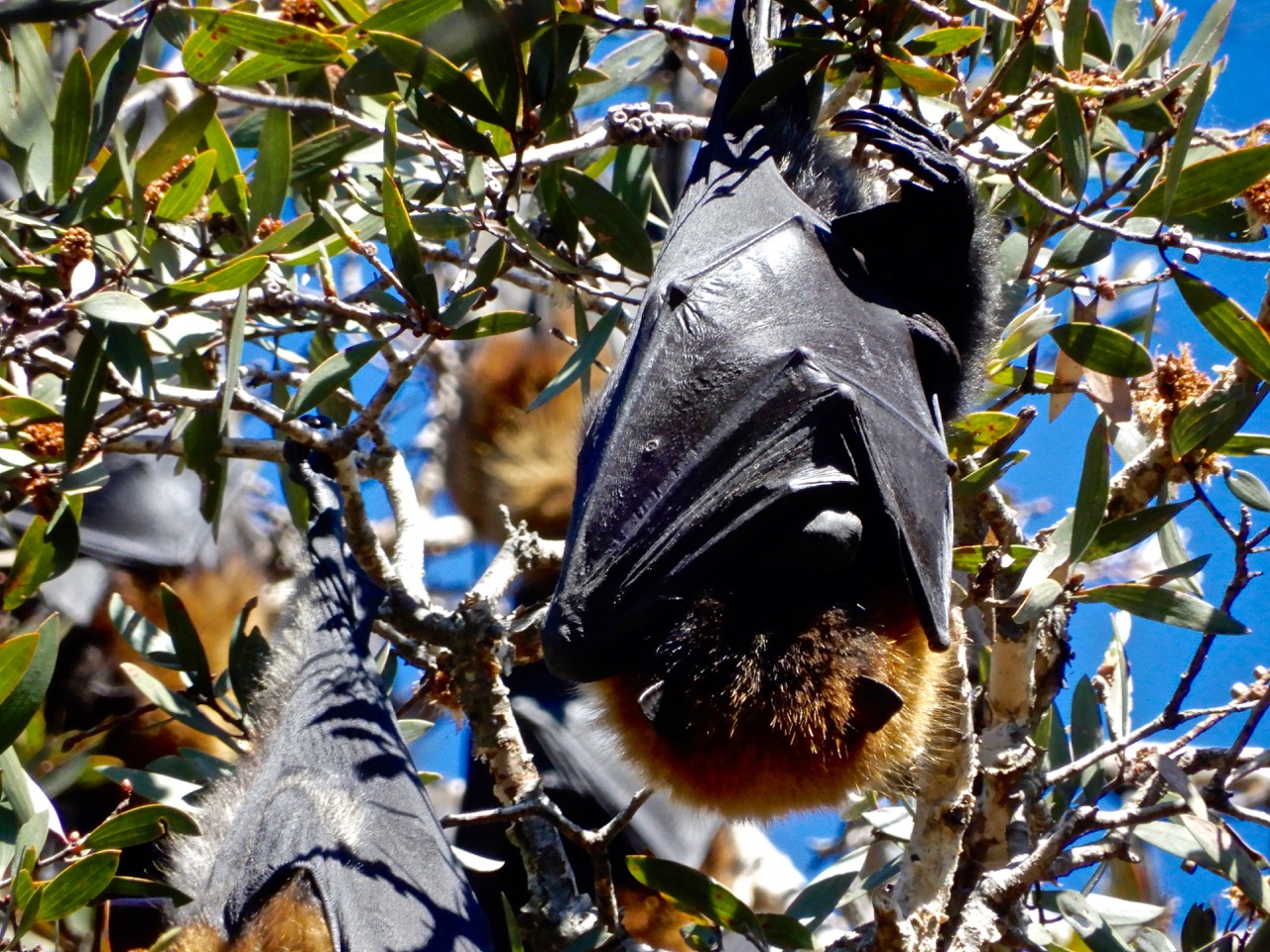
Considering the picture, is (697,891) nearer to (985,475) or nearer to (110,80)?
(985,475)

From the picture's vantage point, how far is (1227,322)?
1923mm

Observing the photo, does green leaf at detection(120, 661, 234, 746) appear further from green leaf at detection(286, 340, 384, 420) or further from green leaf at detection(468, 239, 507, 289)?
green leaf at detection(468, 239, 507, 289)

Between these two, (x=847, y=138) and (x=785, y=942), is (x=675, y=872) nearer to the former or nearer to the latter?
(x=785, y=942)

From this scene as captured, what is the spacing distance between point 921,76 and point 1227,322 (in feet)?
2.12

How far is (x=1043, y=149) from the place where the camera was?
2344mm

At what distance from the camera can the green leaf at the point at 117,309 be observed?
1.97 metres

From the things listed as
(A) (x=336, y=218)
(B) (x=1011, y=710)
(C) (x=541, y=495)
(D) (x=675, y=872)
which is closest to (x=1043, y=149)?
(B) (x=1011, y=710)

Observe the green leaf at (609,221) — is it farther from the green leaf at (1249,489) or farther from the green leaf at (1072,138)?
the green leaf at (1249,489)

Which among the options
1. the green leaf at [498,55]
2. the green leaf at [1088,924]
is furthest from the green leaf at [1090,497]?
the green leaf at [498,55]

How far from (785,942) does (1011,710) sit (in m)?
0.64

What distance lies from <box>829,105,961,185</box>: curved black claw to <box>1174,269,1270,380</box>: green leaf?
463mm

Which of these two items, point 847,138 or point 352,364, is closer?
point 352,364

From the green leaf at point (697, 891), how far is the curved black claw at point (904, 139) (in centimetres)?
135

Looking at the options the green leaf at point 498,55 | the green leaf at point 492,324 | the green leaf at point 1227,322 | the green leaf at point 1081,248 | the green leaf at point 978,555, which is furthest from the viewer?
the green leaf at point 978,555
